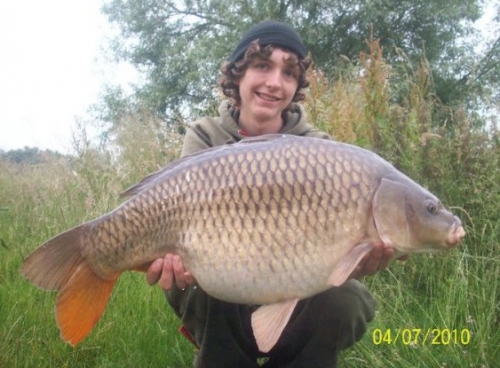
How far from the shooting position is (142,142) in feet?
13.5

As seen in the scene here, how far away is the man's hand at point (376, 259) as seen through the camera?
4.61ft

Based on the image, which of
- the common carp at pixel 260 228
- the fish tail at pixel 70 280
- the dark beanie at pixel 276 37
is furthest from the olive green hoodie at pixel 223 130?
the fish tail at pixel 70 280

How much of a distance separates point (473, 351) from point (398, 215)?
0.67 meters

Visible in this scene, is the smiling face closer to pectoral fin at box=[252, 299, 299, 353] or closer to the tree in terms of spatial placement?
pectoral fin at box=[252, 299, 299, 353]

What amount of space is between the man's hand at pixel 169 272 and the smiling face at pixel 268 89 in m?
0.62

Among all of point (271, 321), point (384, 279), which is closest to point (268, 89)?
point (271, 321)

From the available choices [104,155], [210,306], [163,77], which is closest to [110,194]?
[104,155]

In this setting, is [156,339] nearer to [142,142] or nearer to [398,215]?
[398,215]

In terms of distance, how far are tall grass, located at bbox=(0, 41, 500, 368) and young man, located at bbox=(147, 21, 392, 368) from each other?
190 millimetres

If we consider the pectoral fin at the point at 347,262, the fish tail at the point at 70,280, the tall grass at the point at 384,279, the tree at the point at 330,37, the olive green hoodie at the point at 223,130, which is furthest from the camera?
the tree at the point at 330,37

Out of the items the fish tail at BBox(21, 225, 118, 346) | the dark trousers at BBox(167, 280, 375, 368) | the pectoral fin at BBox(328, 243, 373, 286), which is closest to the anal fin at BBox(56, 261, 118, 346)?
the fish tail at BBox(21, 225, 118, 346)

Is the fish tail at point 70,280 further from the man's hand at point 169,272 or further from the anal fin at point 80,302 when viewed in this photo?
the man's hand at point 169,272

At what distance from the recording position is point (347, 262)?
1.36m

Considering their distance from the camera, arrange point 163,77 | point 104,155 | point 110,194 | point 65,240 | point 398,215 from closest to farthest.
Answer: point 398,215
point 65,240
point 110,194
point 104,155
point 163,77
